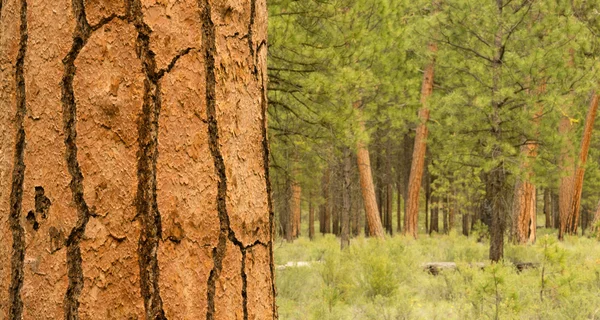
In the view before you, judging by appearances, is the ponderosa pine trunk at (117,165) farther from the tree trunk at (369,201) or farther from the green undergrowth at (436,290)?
the tree trunk at (369,201)

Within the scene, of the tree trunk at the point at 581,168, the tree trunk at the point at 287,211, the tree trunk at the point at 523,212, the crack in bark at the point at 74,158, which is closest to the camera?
the crack in bark at the point at 74,158

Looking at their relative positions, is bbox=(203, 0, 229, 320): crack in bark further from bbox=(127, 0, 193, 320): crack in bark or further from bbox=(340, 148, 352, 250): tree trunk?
bbox=(340, 148, 352, 250): tree trunk

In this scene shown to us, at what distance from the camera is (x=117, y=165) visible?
0.88 m

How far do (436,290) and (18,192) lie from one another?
7.00 metres

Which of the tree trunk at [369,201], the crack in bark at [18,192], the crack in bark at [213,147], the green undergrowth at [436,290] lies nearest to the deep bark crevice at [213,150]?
the crack in bark at [213,147]

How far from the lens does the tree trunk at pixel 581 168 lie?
15.4 metres

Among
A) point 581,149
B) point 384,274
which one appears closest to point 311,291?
point 384,274

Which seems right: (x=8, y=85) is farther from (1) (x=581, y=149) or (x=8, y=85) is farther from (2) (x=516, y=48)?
(1) (x=581, y=149)

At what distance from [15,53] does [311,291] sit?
671 centimetres

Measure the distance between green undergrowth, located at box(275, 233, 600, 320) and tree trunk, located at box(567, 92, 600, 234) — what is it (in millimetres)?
6973

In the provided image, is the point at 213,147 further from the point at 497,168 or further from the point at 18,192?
the point at 497,168

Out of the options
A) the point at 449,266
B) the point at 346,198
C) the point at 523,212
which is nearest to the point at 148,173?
the point at 449,266

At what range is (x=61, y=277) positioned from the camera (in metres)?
0.87

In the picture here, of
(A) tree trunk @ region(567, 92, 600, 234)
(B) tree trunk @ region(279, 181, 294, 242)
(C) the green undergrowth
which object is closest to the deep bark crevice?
(C) the green undergrowth
